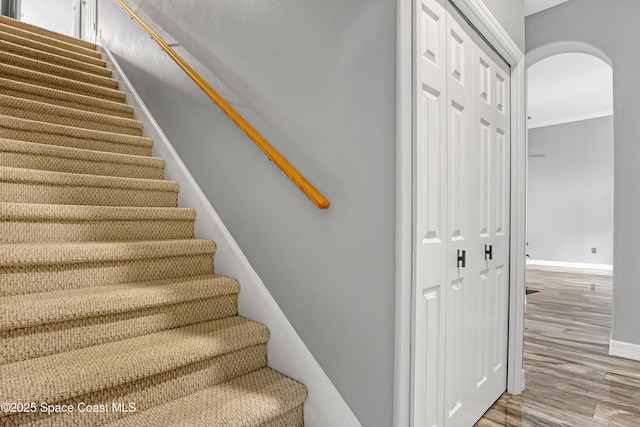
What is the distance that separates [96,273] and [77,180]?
64 cm

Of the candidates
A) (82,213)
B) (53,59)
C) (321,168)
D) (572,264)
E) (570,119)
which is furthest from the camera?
A: (570,119)

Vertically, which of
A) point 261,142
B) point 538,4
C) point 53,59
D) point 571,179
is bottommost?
point 261,142

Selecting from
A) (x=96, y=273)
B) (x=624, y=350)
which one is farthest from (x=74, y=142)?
(x=624, y=350)

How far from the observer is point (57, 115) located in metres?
2.55

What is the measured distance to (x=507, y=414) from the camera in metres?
2.02

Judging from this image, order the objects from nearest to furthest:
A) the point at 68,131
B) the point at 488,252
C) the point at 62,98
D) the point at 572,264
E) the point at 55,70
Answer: the point at 488,252 < the point at 68,131 < the point at 62,98 < the point at 55,70 < the point at 572,264

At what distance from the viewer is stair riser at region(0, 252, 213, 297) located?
4.97 ft

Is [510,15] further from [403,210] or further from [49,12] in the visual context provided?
[49,12]

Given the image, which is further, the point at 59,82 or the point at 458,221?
the point at 59,82

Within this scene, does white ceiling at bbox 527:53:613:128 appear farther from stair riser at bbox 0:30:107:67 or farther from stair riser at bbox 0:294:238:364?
stair riser at bbox 0:30:107:67

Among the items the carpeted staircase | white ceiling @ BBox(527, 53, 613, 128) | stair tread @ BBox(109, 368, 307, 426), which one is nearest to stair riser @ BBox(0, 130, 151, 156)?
the carpeted staircase

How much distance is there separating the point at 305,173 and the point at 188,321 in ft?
2.80

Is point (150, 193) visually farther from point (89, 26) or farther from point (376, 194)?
point (89, 26)

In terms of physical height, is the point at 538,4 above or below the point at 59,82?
above
